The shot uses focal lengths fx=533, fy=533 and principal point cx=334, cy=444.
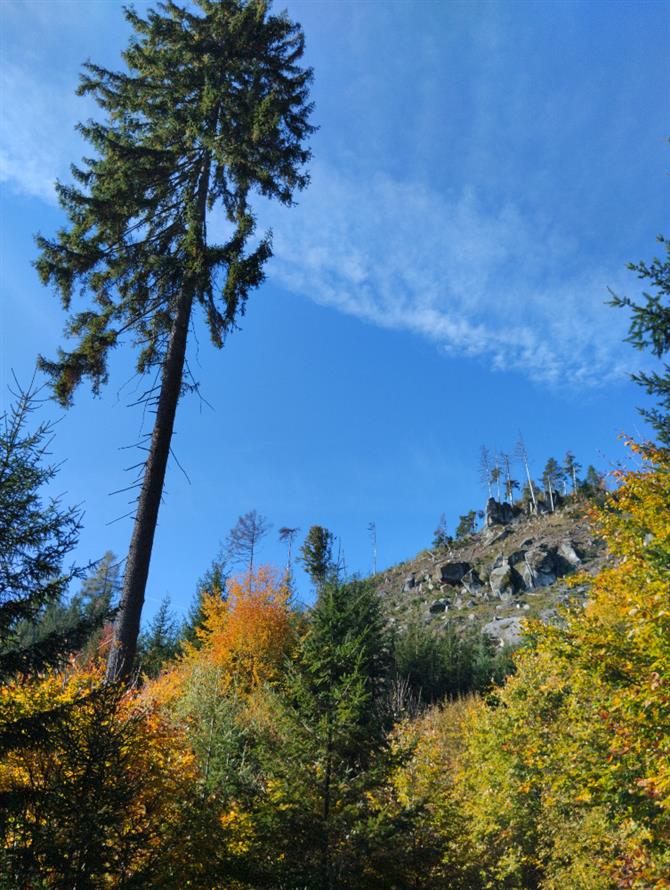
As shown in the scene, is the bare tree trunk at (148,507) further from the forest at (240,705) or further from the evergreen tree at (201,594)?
the evergreen tree at (201,594)

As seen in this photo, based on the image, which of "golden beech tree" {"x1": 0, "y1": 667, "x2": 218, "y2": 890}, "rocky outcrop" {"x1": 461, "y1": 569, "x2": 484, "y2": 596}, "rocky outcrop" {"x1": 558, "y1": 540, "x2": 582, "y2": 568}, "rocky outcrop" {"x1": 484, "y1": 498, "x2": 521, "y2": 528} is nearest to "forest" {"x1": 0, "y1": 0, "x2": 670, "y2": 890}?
"golden beech tree" {"x1": 0, "y1": 667, "x2": 218, "y2": 890}

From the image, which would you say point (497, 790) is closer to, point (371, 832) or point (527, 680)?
point (527, 680)

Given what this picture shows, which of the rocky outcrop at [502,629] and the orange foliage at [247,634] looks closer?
the orange foliage at [247,634]

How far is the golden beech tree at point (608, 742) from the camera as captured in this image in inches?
264

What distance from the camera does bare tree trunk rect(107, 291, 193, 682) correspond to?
8.91 metres

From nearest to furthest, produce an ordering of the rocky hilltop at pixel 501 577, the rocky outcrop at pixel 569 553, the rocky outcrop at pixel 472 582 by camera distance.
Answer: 1. the rocky hilltop at pixel 501 577
2. the rocky outcrop at pixel 569 553
3. the rocky outcrop at pixel 472 582

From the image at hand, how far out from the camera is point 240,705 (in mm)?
16156

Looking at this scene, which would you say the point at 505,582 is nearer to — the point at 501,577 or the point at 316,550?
the point at 501,577

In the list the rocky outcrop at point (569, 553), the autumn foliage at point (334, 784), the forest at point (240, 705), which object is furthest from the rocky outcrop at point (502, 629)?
the autumn foliage at point (334, 784)

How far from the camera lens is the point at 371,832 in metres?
6.59

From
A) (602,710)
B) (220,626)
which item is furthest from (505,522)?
(602,710)

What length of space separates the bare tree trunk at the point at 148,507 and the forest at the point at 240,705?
0.15 feet

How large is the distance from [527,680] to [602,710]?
6.84 m

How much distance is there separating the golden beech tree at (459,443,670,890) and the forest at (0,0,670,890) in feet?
0.17
